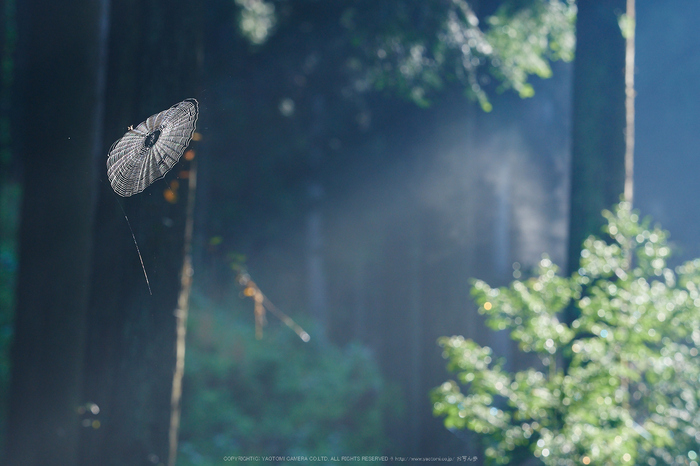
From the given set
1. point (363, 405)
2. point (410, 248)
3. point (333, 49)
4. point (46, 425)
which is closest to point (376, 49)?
point (333, 49)

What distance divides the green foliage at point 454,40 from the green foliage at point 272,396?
614 centimetres

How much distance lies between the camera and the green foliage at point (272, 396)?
872cm

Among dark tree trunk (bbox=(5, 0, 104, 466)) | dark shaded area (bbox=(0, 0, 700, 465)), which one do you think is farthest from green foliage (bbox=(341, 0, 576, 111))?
dark tree trunk (bbox=(5, 0, 104, 466))

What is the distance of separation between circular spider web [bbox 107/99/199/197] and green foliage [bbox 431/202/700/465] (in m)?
2.61

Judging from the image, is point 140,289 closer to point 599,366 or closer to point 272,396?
point 599,366

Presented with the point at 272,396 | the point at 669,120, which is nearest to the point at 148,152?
the point at 272,396

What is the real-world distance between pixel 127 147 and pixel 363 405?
9.50 m

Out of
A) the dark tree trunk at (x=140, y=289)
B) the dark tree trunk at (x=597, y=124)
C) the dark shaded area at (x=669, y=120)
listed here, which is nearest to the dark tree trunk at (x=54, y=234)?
the dark tree trunk at (x=140, y=289)

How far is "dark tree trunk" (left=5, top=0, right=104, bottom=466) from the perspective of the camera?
12.0ft

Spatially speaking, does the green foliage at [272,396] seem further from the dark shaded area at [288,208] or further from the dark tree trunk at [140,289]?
the dark tree trunk at [140,289]

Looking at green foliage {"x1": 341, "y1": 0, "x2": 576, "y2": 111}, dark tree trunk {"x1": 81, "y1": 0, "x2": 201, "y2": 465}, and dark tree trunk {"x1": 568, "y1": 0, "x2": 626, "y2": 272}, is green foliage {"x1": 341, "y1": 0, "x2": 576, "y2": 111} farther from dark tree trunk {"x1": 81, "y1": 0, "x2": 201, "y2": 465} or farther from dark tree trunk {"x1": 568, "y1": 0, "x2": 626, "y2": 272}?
dark tree trunk {"x1": 81, "y1": 0, "x2": 201, "y2": 465}

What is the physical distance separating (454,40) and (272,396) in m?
7.15

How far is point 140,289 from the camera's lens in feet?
9.76

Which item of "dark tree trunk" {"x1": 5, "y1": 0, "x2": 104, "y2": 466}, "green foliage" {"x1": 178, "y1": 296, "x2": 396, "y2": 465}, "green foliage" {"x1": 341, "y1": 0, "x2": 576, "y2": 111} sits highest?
"green foliage" {"x1": 341, "y1": 0, "x2": 576, "y2": 111}
